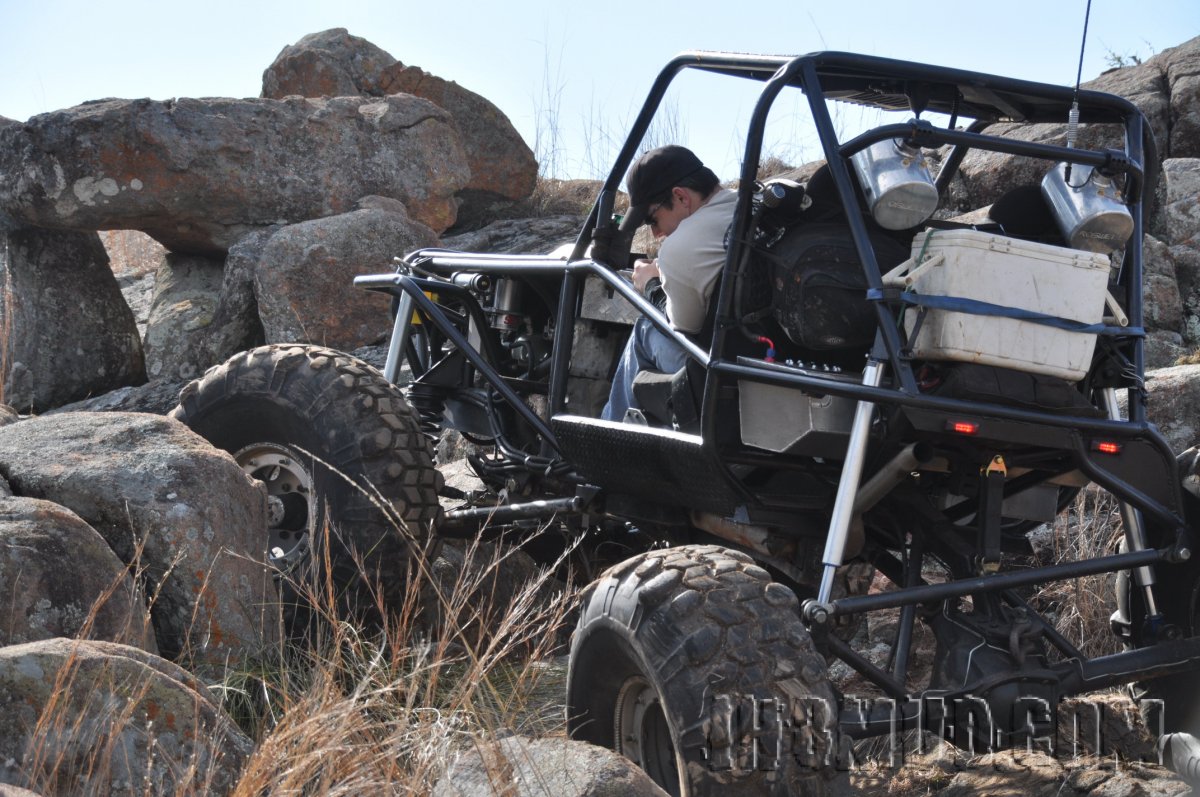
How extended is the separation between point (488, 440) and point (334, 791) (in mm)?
3153

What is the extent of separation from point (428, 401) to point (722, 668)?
118 inches

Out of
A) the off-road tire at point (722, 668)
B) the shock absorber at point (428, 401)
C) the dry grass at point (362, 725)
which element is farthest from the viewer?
the shock absorber at point (428, 401)

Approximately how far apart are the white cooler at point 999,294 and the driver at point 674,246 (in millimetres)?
781

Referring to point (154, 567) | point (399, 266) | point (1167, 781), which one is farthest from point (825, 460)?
point (399, 266)

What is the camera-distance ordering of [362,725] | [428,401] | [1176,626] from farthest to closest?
1. [428,401]
2. [1176,626]
3. [362,725]

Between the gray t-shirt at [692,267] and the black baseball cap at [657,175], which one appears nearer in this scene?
the gray t-shirt at [692,267]

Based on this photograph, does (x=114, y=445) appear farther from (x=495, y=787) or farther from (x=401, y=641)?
(x=495, y=787)

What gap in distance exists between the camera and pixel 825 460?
398 cm

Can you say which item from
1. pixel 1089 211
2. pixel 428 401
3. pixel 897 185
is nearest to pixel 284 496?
pixel 428 401

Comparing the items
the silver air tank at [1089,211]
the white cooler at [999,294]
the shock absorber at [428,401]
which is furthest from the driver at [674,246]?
the shock absorber at [428,401]

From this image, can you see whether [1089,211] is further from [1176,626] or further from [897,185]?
[1176,626]

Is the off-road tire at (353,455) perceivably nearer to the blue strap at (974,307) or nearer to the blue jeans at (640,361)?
the blue jeans at (640,361)

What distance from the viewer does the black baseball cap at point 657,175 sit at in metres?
4.48

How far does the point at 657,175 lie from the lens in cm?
450
